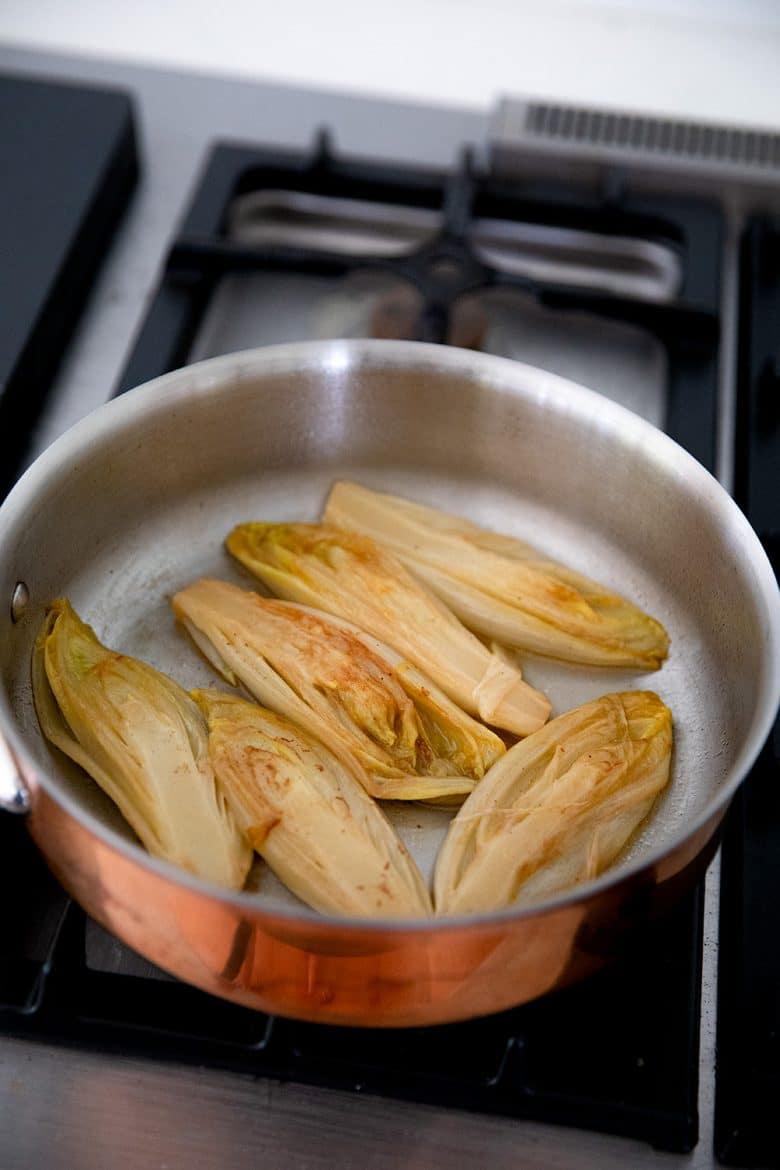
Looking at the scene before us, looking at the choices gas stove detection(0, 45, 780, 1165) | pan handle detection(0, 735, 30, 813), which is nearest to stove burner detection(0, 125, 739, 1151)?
gas stove detection(0, 45, 780, 1165)

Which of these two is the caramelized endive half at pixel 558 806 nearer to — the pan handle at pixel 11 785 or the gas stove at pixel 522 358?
Answer: the gas stove at pixel 522 358

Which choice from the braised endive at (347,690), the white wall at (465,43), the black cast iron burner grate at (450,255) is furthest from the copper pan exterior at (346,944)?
the white wall at (465,43)

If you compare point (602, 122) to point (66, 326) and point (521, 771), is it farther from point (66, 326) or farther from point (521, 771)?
point (521, 771)

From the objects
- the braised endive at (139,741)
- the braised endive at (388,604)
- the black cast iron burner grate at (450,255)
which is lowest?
the braised endive at (139,741)

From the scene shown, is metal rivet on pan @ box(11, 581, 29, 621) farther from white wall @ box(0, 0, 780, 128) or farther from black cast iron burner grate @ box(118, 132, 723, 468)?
white wall @ box(0, 0, 780, 128)

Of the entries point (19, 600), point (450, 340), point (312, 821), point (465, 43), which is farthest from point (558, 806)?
point (465, 43)

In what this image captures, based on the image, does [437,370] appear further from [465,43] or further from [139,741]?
[465,43]
